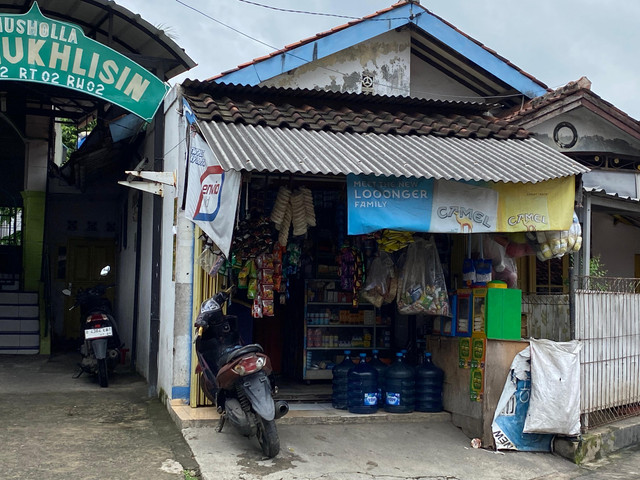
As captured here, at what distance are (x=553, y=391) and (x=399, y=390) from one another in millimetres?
1769

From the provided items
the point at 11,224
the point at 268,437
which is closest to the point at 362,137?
the point at 268,437

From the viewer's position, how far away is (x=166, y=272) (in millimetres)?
8523

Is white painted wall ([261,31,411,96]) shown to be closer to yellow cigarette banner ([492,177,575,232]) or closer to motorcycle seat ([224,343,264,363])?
yellow cigarette banner ([492,177,575,232])

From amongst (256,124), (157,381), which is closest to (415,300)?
(256,124)

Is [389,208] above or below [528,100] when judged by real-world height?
below

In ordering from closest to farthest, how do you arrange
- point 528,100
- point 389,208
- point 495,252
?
point 389,208 → point 495,252 → point 528,100

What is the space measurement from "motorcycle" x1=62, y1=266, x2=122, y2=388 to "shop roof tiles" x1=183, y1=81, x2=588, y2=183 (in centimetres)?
346

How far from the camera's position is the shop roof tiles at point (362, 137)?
665 cm

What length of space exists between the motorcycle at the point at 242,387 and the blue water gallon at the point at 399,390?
1887mm

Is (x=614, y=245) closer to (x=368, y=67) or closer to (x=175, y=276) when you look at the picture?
(x=368, y=67)

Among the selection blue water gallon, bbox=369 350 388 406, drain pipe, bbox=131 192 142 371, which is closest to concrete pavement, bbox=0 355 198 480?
drain pipe, bbox=131 192 142 371

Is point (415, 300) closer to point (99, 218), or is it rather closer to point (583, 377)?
point (583, 377)

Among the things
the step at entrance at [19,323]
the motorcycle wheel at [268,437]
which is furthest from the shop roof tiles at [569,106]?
the step at entrance at [19,323]

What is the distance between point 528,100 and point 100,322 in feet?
25.1
